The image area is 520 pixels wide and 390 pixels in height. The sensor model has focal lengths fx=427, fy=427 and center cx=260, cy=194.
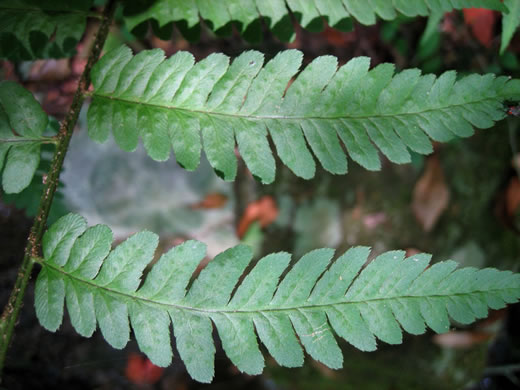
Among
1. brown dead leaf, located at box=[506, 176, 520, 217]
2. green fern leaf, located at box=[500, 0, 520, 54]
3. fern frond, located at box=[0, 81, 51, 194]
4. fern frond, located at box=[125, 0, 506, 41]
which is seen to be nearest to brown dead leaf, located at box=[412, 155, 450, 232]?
brown dead leaf, located at box=[506, 176, 520, 217]

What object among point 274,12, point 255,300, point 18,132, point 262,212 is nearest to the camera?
point 255,300

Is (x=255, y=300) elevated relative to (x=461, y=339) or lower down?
elevated

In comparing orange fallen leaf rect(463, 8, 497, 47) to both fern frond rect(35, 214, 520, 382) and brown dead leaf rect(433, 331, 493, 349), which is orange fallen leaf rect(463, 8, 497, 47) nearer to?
brown dead leaf rect(433, 331, 493, 349)

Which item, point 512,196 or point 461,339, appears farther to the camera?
point 461,339

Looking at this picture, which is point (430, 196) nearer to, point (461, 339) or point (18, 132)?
point (461, 339)

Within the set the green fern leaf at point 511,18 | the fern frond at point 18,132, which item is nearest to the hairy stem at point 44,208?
the fern frond at point 18,132

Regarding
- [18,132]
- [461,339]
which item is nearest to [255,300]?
[18,132]
